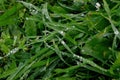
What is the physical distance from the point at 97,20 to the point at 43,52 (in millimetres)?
311

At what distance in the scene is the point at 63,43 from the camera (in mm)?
1717

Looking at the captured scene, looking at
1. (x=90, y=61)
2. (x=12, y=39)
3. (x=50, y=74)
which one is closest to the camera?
(x=90, y=61)

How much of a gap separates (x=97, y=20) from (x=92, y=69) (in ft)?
0.90

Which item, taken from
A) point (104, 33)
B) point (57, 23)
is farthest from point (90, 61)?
point (57, 23)

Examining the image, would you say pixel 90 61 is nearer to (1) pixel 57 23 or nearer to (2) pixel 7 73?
(1) pixel 57 23

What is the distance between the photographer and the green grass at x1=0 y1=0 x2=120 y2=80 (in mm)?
1655

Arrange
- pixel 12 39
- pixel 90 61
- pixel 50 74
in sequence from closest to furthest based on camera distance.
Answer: pixel 90 61
pixel 50 74
pixel 12 39

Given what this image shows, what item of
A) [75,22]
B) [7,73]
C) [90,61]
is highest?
[75,22]

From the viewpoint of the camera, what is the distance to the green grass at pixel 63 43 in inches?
65.2

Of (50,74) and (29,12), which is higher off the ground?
(29,12)

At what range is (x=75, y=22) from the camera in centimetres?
179

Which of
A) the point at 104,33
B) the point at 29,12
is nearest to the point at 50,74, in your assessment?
the point at 104,33

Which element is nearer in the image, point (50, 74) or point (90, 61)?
point (90, 61)

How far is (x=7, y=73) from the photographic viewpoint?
176cm
